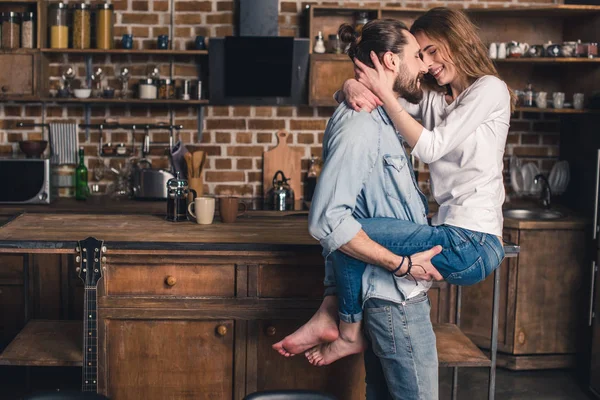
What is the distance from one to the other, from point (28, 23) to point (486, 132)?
3416 mm

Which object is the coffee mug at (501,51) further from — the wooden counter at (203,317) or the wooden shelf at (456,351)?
the wooden counter at (203,317)

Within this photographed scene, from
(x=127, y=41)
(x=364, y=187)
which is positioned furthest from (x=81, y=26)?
(x=364, y=187)

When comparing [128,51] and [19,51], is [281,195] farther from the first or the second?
[19,51]

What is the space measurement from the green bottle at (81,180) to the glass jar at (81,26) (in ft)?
2.21

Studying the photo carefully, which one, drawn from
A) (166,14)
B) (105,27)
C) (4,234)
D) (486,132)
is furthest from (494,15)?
(4,234)

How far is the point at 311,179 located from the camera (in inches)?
202

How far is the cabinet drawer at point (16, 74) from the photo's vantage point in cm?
482

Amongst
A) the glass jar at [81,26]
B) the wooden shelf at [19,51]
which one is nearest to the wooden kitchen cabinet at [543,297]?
the glass jar at [81,26]

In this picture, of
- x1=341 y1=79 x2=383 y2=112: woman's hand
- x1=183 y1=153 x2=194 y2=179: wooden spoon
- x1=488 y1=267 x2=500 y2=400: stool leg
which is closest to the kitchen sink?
x1=488 y1=267 x2=500 y2=400: stool leg

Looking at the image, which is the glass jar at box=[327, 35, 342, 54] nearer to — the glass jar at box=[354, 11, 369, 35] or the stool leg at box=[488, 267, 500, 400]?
the glass jar at box=[354, 11, 369, 35]

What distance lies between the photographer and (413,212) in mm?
2387

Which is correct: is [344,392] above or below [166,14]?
below

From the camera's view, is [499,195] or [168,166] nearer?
[499,195]

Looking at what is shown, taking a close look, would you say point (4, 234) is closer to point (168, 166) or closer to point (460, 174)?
point (460, 174)
